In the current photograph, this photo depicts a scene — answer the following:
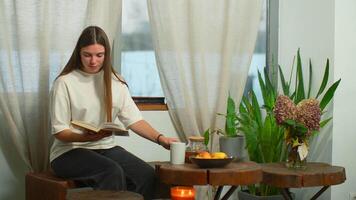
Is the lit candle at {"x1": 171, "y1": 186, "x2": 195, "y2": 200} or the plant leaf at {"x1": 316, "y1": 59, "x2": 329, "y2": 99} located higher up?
the plant leaf at {"x1": 316, "y1": 59, "x2": 329, "y2": 99}

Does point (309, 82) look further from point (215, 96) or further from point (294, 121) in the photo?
point (294, 121)

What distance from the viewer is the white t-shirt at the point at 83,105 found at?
8.95 ft

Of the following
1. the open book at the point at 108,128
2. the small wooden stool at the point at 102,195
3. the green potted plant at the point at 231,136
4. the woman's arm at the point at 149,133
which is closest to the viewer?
the small wooden stool at the point at 102,195

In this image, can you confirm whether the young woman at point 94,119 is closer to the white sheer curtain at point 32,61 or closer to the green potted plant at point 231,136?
the white sheer curtain at point 32,61

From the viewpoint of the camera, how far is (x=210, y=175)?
8.05 feet

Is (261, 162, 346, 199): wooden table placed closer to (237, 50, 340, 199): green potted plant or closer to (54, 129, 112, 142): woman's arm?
(237, 50, 340, 199): green potted plant

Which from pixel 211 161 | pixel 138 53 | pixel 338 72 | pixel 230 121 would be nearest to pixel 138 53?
pixel 138 53

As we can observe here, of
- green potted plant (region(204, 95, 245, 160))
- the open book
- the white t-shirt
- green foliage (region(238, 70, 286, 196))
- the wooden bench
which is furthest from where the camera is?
green foliage (region(238, 70, 286, 196))

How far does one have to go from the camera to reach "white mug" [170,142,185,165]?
2.66 metres

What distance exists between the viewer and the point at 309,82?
11.7 feet

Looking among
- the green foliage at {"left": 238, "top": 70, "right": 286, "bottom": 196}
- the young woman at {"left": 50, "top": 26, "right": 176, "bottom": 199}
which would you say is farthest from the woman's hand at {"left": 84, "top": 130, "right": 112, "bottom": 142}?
the green foliage at {"left": 238, "top": 70, "right": 286, "bottom": 196}

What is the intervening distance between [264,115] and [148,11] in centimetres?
123

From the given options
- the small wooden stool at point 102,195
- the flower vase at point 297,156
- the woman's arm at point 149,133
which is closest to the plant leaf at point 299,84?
the flower vase at point 297,156

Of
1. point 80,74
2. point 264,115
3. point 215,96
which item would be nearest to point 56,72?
point 80,74
